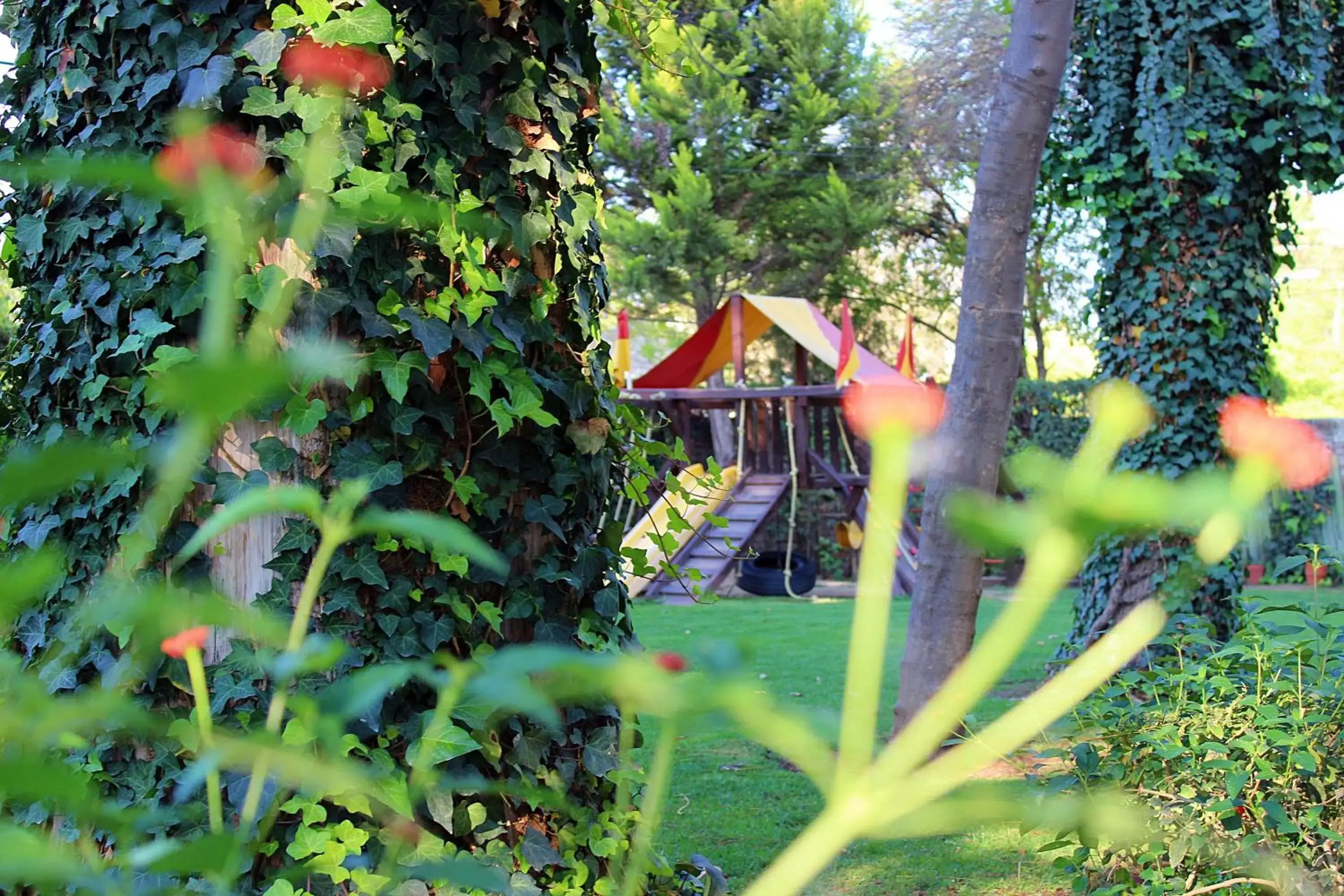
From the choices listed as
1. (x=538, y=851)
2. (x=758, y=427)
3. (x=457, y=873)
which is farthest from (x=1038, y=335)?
(x=457, y=873)

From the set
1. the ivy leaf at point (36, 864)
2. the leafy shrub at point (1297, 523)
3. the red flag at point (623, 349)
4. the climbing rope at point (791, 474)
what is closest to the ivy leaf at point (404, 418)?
the ivy leaf at point (36, 864)

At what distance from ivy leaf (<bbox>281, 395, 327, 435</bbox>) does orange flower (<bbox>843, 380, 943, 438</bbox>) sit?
158 centimetres

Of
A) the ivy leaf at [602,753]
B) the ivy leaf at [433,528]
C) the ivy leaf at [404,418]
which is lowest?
the ivy leaf at [602,753]

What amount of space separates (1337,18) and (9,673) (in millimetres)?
6997

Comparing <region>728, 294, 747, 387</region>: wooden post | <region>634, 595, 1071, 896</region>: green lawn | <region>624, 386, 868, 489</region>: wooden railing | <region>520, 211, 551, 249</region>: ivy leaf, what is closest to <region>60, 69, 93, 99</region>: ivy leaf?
<region>520, 211, 551, 249</region>: ivy leaf

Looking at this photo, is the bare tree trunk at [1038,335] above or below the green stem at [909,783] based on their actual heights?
above

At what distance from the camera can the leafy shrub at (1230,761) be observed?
224 centimetres

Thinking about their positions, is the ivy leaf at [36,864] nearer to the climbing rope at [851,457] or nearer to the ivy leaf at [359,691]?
the ivy leaf at [359,691]

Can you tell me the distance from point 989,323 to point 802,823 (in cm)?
179

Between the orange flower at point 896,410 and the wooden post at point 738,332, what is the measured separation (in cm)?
1090

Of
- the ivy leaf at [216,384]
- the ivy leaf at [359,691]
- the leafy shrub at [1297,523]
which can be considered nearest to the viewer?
the ivy leaf at [216,384]

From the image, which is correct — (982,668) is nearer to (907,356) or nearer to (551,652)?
(551,652)

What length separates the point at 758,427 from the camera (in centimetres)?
1255

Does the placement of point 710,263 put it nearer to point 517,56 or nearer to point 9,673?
point 517,56
